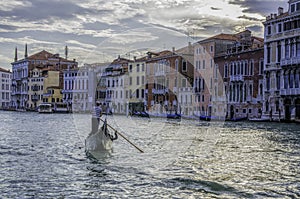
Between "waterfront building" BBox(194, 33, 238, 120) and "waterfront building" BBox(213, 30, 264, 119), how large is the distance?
103 millimetres

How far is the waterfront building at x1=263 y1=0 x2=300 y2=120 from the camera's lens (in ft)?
82.2

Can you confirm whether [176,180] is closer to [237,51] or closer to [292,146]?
[292,146]

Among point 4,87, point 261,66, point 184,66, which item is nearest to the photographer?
point 261,66

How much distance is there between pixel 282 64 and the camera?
25.9 metres

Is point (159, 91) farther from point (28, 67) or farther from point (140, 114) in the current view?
point (28, 67)

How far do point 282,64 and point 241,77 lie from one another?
12.7 feet

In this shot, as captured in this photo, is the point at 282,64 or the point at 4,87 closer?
the point at 282,64

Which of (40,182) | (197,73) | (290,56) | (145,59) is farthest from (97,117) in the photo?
(145,59)

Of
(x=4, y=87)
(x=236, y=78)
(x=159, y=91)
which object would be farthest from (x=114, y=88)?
(x=4, y=87)

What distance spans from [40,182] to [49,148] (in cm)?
423

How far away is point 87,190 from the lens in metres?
5.82

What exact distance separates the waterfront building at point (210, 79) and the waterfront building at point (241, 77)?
0.10 metres

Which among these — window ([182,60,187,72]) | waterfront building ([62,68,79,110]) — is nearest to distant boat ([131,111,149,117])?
window ([182,60,187,72])

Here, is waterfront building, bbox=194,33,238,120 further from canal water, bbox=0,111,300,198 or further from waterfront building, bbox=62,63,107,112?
canal water, bbox=0,111,300,198
